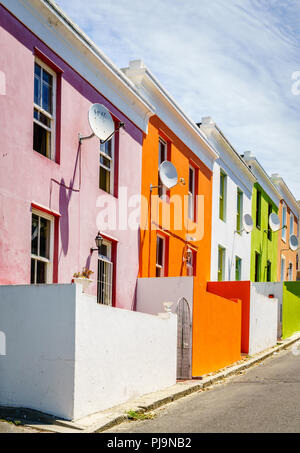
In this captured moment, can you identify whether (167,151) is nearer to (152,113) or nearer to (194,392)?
(152,113)

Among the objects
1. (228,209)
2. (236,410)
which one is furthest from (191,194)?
(236,410)

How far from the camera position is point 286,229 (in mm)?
36344

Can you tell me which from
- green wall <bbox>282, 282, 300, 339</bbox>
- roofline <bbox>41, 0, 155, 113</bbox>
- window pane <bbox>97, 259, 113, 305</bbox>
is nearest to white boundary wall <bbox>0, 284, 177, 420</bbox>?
window pane <bbox>97, 259, 113, 305</bbox>

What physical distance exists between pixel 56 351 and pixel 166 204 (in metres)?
8.88

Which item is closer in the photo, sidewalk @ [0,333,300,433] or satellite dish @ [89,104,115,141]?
sidewalk @ [0,333,300,433]

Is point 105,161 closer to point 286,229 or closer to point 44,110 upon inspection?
point 44,110

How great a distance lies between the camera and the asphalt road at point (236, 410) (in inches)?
361

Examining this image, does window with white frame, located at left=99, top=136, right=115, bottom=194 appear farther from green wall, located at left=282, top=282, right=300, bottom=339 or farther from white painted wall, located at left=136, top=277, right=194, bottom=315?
green wall, located at left=282, top=282, right=300, bottom=339

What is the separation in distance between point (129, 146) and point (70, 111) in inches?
117

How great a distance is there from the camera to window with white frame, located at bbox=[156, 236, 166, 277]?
17875 millimetres

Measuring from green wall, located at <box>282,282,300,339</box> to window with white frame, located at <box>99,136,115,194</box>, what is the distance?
526 inches

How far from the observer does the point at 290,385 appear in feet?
44.3

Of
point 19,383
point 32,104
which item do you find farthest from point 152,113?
point 19,383

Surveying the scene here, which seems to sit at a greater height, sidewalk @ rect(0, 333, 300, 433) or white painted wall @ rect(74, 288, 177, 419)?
white painted wall @ rect(74, 288, 177, 419)
